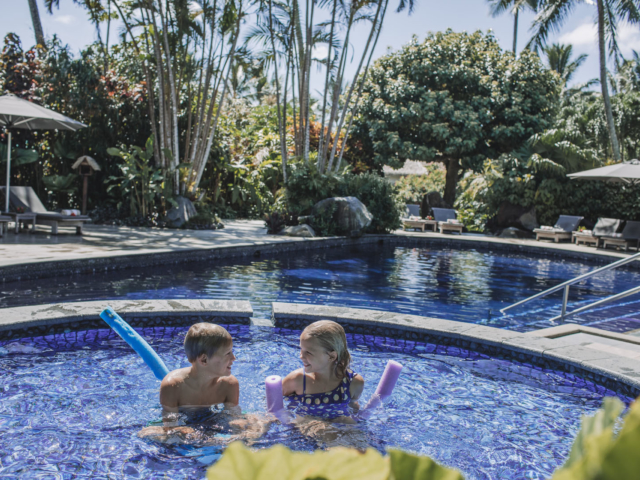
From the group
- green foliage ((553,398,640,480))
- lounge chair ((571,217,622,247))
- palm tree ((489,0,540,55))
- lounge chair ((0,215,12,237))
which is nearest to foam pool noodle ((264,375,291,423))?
green foliage ((553,398,640,480))

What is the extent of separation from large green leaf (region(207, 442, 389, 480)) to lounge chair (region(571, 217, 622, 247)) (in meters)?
18.4

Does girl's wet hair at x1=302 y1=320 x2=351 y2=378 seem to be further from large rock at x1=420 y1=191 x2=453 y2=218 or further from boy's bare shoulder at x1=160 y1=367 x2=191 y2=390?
large rock at x1=420 y1=191 x2=453 y2=218

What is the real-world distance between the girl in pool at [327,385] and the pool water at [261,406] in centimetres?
20

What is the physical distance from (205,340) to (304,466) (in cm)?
Result: 286

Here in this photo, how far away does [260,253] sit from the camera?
12.3 meters

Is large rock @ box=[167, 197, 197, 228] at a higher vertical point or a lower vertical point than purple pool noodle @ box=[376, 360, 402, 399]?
higher

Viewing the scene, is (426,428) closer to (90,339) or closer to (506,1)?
(90,339)

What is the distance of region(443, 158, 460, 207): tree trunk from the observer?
2488 cm

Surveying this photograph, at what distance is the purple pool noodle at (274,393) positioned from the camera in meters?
3.21

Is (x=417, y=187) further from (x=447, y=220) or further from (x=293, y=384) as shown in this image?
(x=293, y=384)

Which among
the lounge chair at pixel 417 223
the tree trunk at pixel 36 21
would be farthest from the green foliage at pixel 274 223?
the tree trunk at pixel 36 21

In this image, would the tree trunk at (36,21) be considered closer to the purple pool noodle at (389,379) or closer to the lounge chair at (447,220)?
the lounge chair at (447,220)

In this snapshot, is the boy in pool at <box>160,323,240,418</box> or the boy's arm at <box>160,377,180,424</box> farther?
the boy's arm at <box>160,377,180,424</box>

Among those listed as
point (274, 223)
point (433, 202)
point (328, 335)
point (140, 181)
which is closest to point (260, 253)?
point (274, 223)
